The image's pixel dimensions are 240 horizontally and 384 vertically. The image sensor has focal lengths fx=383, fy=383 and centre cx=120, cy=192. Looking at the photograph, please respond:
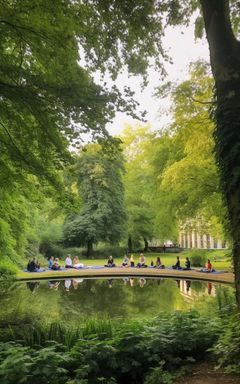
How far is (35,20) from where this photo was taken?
7.52m

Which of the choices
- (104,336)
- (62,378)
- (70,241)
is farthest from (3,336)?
(70,241)

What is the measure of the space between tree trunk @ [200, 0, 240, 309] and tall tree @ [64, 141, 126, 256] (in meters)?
35.3

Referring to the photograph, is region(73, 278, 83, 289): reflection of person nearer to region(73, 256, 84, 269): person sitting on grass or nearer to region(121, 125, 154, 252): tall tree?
region(73, 256, 84, 269): person sitting on grass

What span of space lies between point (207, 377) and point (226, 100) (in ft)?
13.0

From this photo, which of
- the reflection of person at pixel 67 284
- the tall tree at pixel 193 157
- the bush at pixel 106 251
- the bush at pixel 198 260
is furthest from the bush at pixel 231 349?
the bush at pixel 106 251

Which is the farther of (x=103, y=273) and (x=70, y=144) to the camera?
(x=103, y=273)

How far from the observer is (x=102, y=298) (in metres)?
17.4

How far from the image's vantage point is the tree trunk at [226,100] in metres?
5.67

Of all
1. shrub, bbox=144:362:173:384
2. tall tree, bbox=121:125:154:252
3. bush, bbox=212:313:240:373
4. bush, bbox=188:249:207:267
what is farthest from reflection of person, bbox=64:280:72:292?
tall tree, bbox=121:125:154:252

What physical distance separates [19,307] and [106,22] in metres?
10.7

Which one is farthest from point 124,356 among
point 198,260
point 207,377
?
point 198,260

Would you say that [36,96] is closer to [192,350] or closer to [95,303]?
[192,350]

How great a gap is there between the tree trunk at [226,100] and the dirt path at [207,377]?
1.08 metres

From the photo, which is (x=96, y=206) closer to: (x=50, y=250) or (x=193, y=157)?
(x=50, y=250)
